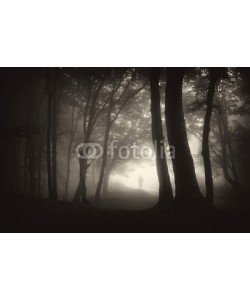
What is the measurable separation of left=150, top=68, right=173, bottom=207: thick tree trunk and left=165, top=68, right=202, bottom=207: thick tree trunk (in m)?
0.46

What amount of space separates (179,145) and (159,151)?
896 mm

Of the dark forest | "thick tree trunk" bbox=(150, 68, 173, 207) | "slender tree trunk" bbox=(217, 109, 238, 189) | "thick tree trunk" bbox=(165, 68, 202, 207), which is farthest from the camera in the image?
"slender tree trunk" bbox=(217, 109, 238, 189)

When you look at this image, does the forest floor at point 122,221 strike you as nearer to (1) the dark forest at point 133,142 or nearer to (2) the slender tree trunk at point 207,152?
(1) the dark forest at point 133,142

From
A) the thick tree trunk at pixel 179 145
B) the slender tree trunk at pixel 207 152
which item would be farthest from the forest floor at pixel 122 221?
the slender tree trunk at pixel 207 152

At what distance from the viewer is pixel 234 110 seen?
70.2 feet

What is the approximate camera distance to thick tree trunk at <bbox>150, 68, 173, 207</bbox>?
11117mm

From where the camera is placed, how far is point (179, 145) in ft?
36.4

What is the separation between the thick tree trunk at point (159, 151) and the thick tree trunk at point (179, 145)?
1.50ft

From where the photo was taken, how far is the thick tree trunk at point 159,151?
438 inches

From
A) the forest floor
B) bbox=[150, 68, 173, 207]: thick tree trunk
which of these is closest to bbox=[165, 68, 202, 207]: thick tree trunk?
bbox=[150, 68, 173, 207]: thick tree trunk

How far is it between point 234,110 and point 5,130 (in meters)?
17.0

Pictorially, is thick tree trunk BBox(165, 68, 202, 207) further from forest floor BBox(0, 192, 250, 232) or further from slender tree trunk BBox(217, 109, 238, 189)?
slender tree trunk BBox(217, 109, 238, 189)
